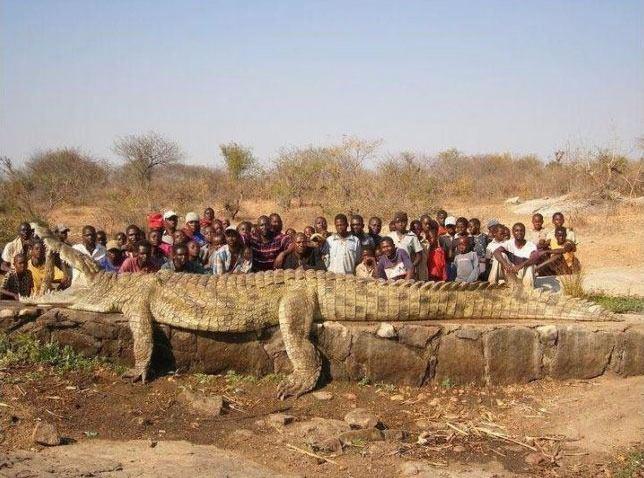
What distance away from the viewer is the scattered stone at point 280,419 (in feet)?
17.0

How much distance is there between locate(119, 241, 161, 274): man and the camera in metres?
6.99

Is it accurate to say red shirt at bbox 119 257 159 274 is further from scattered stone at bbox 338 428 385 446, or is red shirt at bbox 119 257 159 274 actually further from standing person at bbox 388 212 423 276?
scattered stone at bbox 338 428 385 446

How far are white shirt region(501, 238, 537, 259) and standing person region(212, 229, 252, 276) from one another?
355cm

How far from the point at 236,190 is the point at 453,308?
22.4 metres

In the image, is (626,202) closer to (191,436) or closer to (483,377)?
(483,377)

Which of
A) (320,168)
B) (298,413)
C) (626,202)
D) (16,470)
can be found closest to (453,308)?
(298,413)

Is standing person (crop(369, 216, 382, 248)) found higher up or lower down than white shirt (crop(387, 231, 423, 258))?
higher up

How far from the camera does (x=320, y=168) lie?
2544 centimetres

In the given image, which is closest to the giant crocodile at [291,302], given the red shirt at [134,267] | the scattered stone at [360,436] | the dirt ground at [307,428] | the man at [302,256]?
the dirt ground at [307,428]

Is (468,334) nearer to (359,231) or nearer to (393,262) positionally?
(393,262)

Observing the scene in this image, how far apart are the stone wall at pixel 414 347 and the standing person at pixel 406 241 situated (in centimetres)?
175

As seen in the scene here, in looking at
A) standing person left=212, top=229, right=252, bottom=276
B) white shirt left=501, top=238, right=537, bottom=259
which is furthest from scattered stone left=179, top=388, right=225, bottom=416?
white shirt left=501, top=238, right=537, bottom=259

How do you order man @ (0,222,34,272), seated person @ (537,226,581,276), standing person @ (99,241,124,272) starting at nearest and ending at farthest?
standing person @ (99,241,124,272)
man @ (0,222,34,272)
seated person @ (537,226,581,276)

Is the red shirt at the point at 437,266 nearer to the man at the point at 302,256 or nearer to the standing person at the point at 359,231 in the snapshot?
the standing person at the point at 359,231
